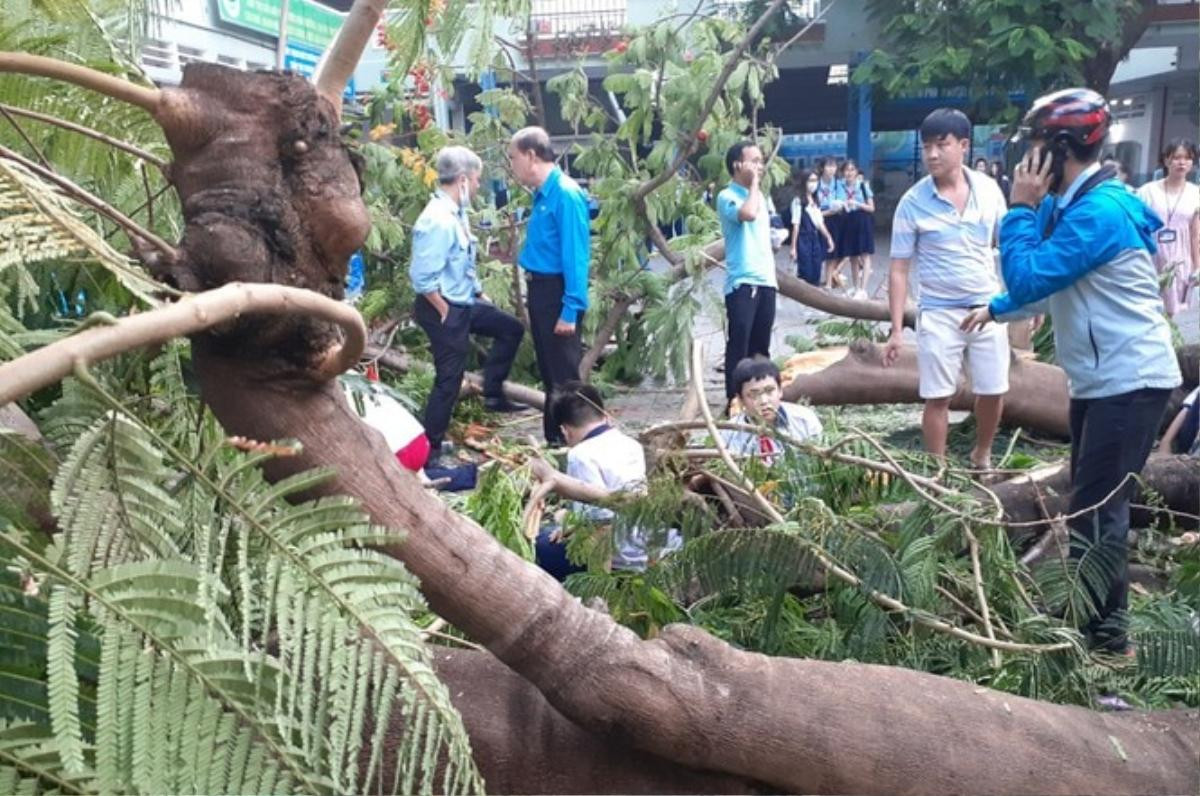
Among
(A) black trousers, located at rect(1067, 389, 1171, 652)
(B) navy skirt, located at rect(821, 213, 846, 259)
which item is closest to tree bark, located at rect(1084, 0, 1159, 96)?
(B) navy skirt, located at rect(821, 213, 846, 259)

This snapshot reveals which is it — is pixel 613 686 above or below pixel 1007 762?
above

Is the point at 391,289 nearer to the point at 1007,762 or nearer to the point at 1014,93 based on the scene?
the point at 1007,762

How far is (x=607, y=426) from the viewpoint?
12.4ft

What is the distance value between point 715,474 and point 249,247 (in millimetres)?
1869

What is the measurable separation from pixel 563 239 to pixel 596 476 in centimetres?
251

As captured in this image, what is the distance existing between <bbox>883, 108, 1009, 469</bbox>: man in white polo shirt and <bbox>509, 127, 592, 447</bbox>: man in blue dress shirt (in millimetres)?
1720

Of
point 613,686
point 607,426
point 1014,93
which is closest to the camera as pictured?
point 613,686

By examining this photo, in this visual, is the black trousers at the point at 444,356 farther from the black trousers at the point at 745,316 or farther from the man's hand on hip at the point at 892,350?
the man's hand on hip at the point at 892,350

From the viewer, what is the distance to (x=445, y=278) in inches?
232

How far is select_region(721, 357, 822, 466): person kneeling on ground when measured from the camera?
3.10 meters

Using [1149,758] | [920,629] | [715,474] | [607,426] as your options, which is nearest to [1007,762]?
[1149,758]

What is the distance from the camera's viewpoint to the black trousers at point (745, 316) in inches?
249

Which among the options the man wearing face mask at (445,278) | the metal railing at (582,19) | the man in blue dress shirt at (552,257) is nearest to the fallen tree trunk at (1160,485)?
the man in blue dress shirt at (552,257)

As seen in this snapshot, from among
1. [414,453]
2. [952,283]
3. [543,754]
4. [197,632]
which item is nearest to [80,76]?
[197,632]
